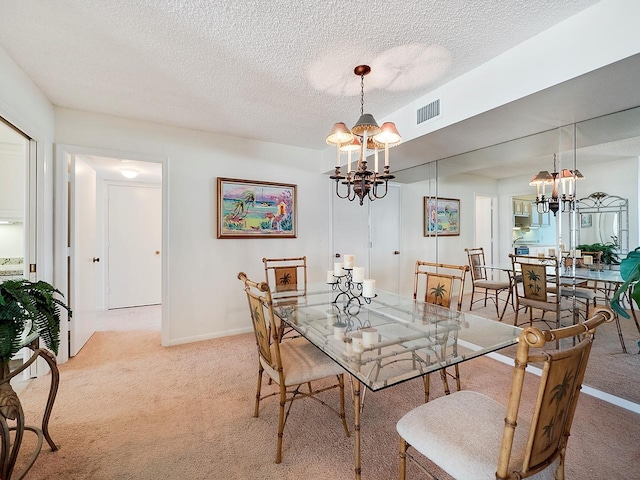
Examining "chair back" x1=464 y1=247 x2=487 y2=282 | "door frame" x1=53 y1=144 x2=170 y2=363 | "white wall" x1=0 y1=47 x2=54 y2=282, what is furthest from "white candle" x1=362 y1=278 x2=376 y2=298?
"door frame" x1=53 y1=144 x2=170 y2=363

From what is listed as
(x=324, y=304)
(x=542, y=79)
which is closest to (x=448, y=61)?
(x=542, y=79)

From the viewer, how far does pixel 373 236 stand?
4434 millimetres

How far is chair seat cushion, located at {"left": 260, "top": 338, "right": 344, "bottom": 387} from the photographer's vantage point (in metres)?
1.68

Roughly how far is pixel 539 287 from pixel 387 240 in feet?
6.59

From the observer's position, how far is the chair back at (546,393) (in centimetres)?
84

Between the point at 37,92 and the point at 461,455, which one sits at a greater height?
the point at 37,92

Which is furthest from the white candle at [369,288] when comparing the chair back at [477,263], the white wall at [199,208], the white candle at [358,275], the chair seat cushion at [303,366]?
the white wall at [199,208]

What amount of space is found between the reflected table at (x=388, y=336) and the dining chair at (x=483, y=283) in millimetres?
1121

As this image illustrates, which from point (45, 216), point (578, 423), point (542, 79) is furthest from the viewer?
point (45, 216)

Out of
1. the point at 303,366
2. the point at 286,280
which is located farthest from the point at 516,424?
the point at 286,280

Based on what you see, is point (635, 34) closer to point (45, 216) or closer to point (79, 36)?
point (79, 36)

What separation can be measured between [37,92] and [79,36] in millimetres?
1057

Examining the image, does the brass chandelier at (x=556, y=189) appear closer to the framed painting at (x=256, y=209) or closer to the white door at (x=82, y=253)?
the framed painting at (x=256, y=209)

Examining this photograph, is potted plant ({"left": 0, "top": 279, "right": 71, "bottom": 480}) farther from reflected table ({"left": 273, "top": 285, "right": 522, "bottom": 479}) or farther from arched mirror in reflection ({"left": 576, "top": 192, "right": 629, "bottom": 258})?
arched mirror in reflection ({"left": 576, "top": 192, "right": 629, "bottom": 258})
